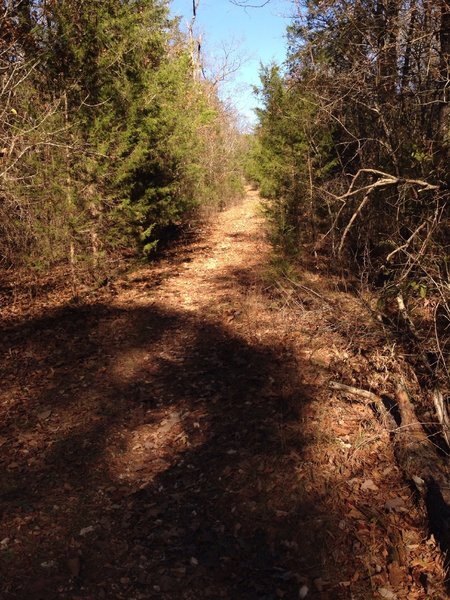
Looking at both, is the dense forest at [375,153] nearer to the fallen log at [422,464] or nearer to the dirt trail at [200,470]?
the fallen log at [422,464]

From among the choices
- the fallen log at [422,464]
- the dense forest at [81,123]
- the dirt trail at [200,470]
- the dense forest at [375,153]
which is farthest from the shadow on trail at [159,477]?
the dense forest at [81,123]

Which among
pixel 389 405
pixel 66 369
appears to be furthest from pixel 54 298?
pixel 389 405

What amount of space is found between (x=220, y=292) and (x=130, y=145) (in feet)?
11.7

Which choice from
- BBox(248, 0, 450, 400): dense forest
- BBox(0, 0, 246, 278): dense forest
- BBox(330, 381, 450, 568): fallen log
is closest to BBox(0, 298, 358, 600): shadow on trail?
BBox(330, 381, 450, 568): fallen log

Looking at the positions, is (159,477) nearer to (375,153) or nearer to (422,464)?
(422,464)

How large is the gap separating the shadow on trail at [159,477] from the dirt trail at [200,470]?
0.05 ft

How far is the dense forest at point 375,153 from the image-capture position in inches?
201

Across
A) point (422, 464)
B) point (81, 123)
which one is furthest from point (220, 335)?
point (81, 123)

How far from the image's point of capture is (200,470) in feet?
15.8

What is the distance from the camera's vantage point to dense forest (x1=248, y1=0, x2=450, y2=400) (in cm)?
510

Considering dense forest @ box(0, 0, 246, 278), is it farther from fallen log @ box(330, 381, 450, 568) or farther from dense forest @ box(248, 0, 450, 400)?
fallen log @ box(330, 381, 450, 568)

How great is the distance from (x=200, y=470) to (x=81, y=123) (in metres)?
7.15

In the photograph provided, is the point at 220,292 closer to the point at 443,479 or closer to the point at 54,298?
the point at 54,298

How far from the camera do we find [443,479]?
13.9ft
